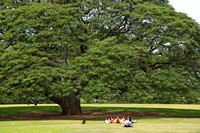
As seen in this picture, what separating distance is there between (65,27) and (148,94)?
10.7m

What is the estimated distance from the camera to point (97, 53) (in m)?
29.9

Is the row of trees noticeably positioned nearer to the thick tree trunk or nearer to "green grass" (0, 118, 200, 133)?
the thick tree trunk

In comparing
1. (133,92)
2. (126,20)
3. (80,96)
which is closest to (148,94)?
(133,92)

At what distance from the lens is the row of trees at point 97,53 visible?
95.9 ft

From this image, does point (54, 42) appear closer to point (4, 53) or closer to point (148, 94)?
point (4, 53)

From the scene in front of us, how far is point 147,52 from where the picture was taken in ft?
103

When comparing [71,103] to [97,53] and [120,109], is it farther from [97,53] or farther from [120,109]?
[120,109]

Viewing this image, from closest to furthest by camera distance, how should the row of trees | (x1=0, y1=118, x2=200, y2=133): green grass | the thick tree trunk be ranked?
1. (x1=0, y1=118, x2=200, y2=133): green grass
2. the row of trees
3. the thick tree trunk

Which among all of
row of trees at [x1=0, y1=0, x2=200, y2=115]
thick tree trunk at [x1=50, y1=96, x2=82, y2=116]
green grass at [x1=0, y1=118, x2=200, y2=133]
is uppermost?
row of trees at [x1=0, y1=0, x2=200, y2=115]

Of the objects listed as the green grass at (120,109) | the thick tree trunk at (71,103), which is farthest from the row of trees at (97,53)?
the green grass at (120,109)

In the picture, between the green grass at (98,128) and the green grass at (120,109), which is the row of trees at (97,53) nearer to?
the green grass at (98,128)

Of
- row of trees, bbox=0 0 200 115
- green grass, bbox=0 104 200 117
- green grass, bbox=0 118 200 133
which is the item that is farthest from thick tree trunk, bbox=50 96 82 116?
green grass, bbox=0 118 200 133

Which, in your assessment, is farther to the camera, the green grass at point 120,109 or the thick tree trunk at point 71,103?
the green grass at point 120,109

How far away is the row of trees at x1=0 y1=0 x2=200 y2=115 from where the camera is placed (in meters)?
29.2
